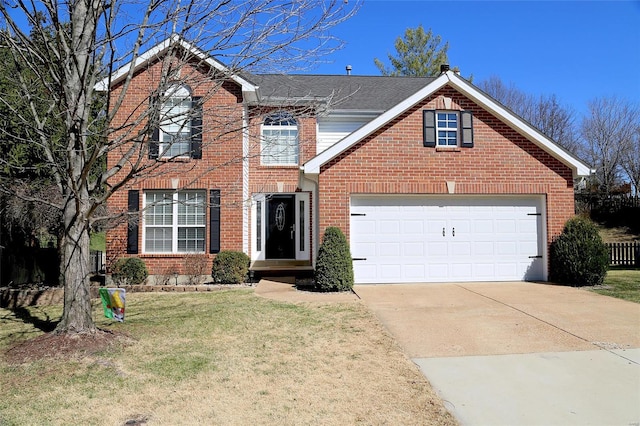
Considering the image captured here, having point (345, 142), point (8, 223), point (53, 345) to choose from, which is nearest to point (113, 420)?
point (53, 345)

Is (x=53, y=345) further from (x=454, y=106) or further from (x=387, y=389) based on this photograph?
(x=454, y=106)

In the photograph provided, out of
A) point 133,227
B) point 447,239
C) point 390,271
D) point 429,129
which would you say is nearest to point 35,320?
point 133,227

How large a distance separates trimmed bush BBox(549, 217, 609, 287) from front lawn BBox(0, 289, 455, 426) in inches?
249

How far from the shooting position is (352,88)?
16.9m

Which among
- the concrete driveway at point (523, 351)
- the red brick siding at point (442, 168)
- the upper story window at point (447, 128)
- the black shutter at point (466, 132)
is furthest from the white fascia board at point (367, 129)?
the concrete driveway at point (523, 351)

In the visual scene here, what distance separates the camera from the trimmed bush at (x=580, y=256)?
1120cm

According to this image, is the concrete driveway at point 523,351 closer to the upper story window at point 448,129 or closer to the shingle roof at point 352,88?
the upper story window at point 448,129

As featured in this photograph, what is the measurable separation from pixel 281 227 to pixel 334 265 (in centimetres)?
517

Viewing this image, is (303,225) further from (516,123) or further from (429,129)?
(516,123)

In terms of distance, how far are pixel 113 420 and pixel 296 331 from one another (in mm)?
3367

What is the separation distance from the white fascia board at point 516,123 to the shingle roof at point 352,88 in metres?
2.68

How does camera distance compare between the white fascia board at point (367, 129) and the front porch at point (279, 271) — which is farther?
the front porch at point (279, 271)

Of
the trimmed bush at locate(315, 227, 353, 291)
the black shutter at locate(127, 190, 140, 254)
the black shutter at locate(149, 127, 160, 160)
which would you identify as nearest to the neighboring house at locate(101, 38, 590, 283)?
the black shutter at locate(149, 127, 160, 160)

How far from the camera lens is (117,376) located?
208 inches
